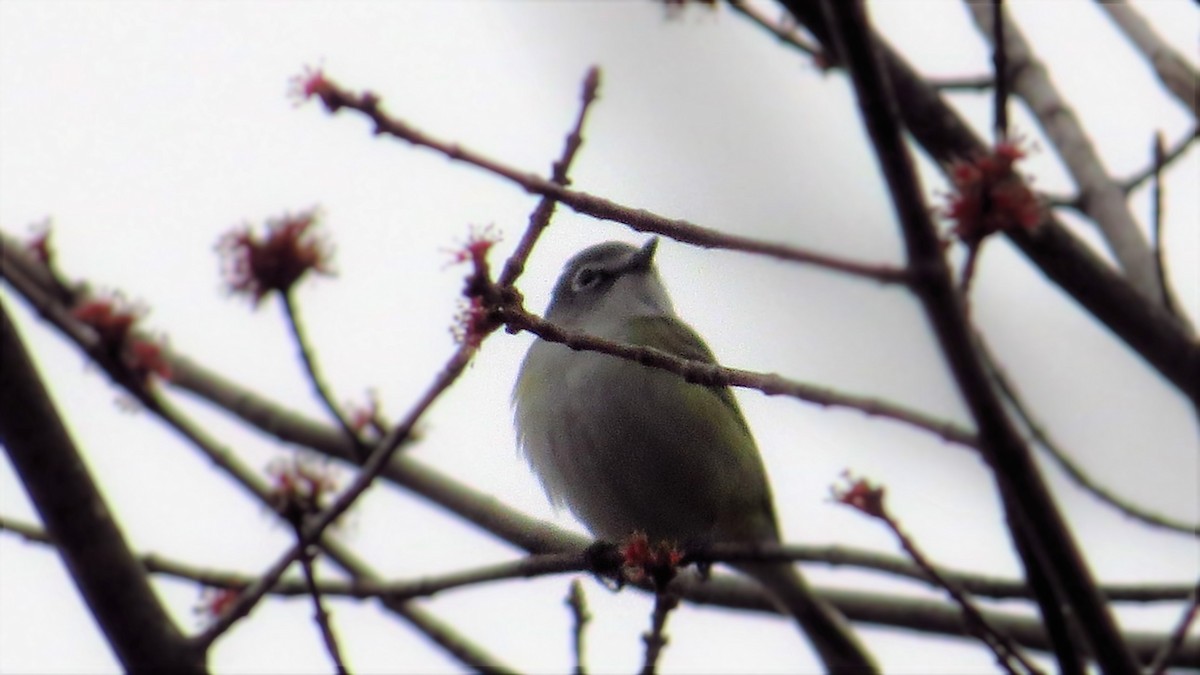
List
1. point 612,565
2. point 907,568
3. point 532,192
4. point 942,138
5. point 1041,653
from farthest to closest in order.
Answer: point 1041,653
point 612,565
point 942,138
point 907,568
point 532,192

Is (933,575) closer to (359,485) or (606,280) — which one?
(359,485)

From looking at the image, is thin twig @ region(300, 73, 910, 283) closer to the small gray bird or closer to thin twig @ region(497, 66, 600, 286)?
thin twig @ region(497, 66, 600, 286)

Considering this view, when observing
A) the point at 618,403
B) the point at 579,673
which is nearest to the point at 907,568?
the point at 579,673

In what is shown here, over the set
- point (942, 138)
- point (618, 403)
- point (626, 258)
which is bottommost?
point (942, 138)

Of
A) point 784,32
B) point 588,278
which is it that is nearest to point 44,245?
point 784,32

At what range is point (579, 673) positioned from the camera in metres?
2.71

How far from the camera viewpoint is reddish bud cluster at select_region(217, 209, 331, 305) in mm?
2889

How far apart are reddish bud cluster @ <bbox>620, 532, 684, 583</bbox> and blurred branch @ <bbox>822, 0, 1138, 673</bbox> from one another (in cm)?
104

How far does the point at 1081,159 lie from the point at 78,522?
9.98 ft

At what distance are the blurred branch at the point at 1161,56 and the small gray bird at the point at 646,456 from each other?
221 centimetres

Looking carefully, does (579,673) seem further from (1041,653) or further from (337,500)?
(1041,653)

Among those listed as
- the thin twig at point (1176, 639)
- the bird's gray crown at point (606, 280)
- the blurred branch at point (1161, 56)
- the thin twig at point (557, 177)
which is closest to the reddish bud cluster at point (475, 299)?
the thin twig at point (557, 177)

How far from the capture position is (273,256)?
2.89 meters

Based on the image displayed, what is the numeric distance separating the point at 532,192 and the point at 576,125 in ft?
2.11
